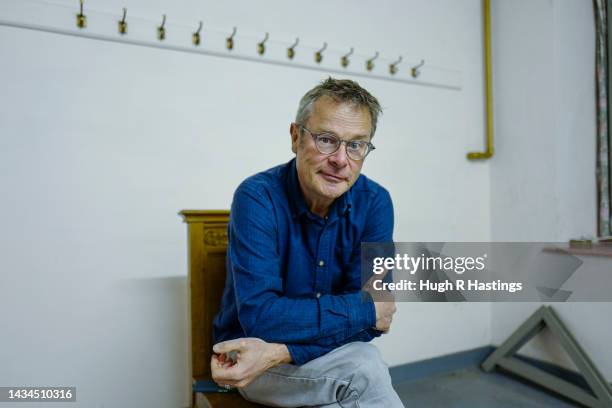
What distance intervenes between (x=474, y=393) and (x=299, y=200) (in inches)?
62.0

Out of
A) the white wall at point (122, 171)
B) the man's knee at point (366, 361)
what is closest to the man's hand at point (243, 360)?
the man's knee at point (366, 361)

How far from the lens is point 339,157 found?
1119mm

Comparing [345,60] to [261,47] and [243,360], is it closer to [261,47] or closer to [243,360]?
[261,47]

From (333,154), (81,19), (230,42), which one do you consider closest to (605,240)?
(333,154)

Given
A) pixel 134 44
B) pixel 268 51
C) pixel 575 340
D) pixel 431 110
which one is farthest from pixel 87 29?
pixel 575 340

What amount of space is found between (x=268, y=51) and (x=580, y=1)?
160cm

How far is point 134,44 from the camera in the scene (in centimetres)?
171

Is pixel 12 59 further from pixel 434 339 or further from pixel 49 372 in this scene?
pixel 434 339

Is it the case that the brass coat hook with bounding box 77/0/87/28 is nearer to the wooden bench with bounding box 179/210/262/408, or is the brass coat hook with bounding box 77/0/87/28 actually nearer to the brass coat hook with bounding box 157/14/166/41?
the brass coat hook with bounding box 157/14/166/41

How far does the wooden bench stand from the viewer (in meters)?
1.35

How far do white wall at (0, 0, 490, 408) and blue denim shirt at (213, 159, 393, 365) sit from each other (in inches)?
26.5

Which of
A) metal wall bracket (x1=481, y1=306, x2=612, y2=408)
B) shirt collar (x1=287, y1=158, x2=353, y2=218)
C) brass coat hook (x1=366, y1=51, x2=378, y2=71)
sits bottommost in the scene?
metal wall bracket (x1=481, y1=306, x2=612, y2=408)
